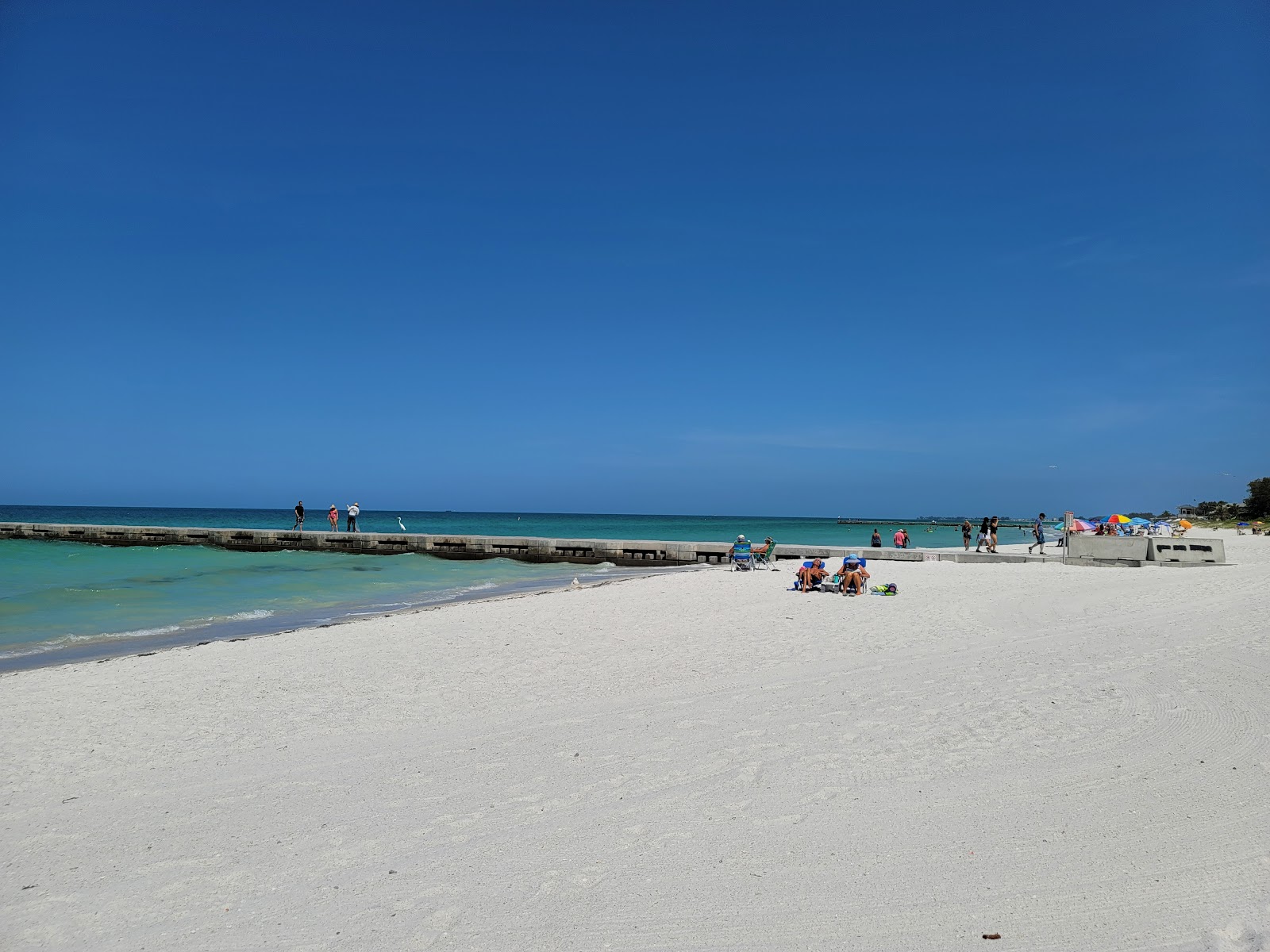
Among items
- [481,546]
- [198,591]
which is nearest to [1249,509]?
[481,546]

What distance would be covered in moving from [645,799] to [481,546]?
31606 millimetres

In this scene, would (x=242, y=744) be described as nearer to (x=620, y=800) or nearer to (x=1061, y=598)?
(x=620, y=800)

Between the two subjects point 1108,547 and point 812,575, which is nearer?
point 812,575

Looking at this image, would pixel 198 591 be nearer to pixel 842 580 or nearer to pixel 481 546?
pixel 842 580

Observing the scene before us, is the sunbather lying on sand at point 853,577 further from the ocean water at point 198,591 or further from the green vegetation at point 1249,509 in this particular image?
the green vegetation at point 1249,509

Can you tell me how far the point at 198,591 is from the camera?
1897 cm

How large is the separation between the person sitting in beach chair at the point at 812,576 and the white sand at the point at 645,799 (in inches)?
227

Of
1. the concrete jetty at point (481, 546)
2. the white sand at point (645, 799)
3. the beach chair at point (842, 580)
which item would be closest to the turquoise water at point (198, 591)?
the concrete jetty at point (481, 546)

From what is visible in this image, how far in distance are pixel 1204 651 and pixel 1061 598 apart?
5.25 meters

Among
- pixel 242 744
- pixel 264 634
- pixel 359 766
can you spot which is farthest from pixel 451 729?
pixel 264 634

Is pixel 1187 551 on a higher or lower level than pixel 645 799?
higher

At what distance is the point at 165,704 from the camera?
697 centimetres

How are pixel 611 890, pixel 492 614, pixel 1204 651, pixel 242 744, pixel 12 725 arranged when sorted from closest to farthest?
1. pixel 611 890
2. pixel 242 744
3. pixel 12 725
4. pixel 1204 651
5. pixel 492 614

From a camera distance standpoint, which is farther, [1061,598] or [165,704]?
[1061,598]
